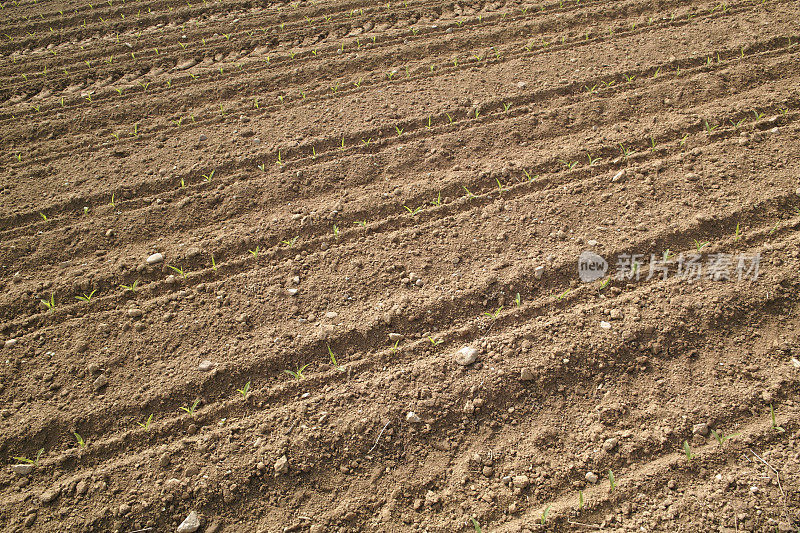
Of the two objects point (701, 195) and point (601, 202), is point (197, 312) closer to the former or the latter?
point (601, 202)

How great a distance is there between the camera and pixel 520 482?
219 cm

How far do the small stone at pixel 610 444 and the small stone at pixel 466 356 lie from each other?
0.73m

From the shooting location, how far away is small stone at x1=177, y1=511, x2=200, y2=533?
2176mm

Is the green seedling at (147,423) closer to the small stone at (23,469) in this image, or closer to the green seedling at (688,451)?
the small stone at (23,469)

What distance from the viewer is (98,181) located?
11.9 ft

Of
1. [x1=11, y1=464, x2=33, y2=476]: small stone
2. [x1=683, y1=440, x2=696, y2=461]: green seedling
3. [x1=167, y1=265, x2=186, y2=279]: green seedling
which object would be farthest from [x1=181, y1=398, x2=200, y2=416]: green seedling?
[x1=683, y1=440, x2=696, y2=461]: green seedling

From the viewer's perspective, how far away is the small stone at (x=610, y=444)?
2.26 metres

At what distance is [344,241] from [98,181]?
2.04m

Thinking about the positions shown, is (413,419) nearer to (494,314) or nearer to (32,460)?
(494,314)

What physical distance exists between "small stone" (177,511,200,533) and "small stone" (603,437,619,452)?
1.93 metres

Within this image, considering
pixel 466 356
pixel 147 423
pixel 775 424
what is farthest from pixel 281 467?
pixel 775 424

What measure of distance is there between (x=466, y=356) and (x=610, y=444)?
0.79 m

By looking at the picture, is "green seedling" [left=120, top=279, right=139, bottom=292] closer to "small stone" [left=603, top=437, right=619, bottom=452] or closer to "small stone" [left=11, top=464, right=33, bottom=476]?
"small stone" [left=11, top=464, right=33, bottom=476]

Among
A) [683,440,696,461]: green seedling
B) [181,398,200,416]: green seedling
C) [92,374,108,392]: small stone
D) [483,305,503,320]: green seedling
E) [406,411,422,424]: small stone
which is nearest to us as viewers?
[683,440,696,461]: green seedling
